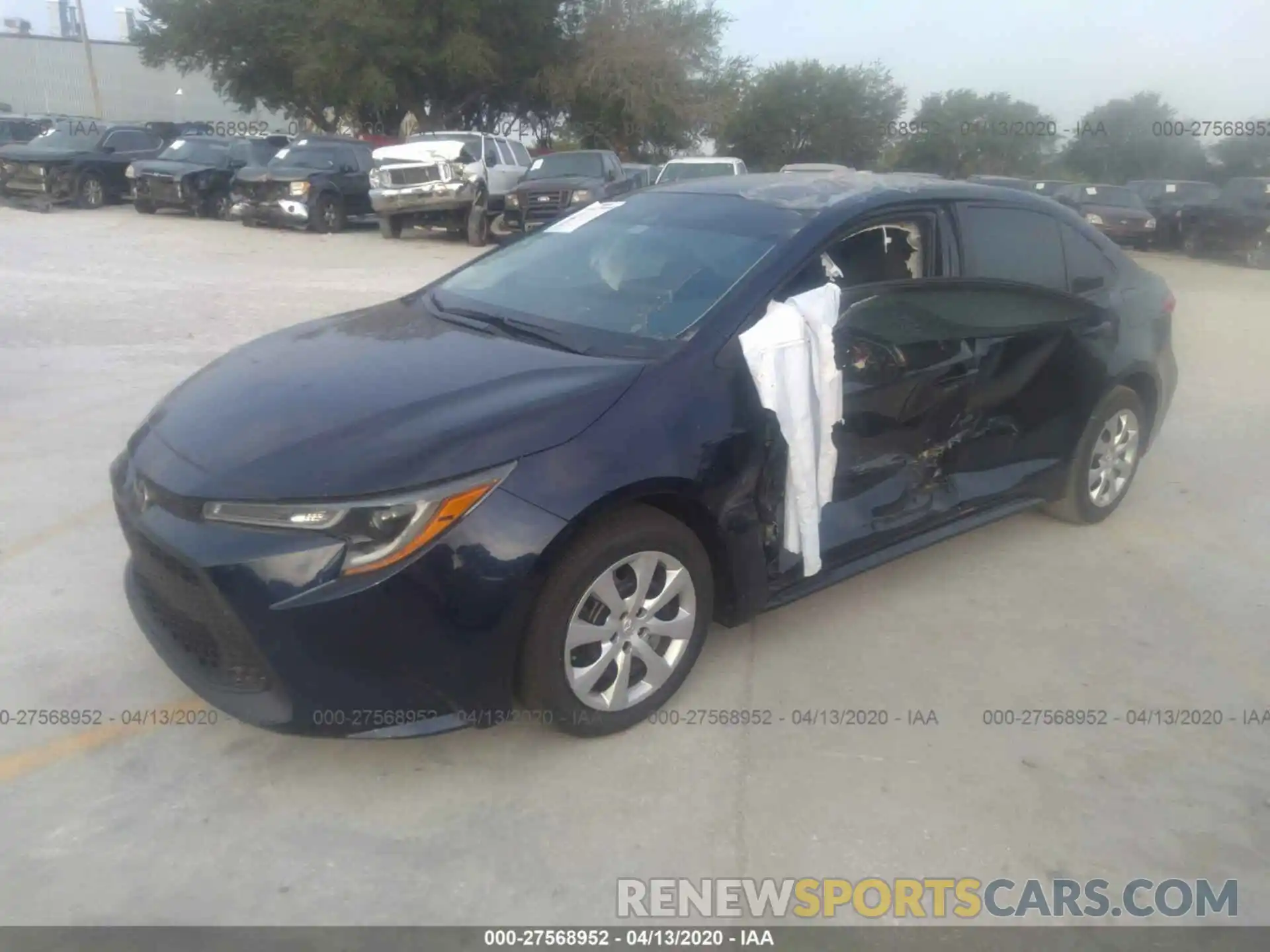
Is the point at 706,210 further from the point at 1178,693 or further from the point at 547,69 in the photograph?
the point at 547,69

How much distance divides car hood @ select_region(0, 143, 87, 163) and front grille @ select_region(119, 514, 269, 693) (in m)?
20.9

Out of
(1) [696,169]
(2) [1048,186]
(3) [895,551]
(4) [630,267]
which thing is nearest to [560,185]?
(1) [696,169]

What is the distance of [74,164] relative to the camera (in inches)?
835

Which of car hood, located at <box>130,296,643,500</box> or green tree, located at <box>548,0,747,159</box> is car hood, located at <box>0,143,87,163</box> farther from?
car hood, located at <box>130,296,643,500</box>

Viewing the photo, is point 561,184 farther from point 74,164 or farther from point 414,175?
point 74,164

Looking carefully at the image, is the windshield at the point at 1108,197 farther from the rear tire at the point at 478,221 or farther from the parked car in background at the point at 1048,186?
the rear tire at the point at 478,221

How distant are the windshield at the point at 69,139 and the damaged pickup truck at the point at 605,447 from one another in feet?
69.3

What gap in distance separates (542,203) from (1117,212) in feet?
39.9

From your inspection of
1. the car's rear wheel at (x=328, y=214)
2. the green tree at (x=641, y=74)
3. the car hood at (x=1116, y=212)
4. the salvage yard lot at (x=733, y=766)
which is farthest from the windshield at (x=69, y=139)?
the car hood at (x=1116, y=212)

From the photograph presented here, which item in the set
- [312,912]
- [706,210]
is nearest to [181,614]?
[312,912]

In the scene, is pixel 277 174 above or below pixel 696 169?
below

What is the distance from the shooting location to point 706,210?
426 centimetres

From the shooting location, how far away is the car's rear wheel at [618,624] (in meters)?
3.14

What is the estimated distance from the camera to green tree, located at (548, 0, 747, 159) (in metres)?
35.9
